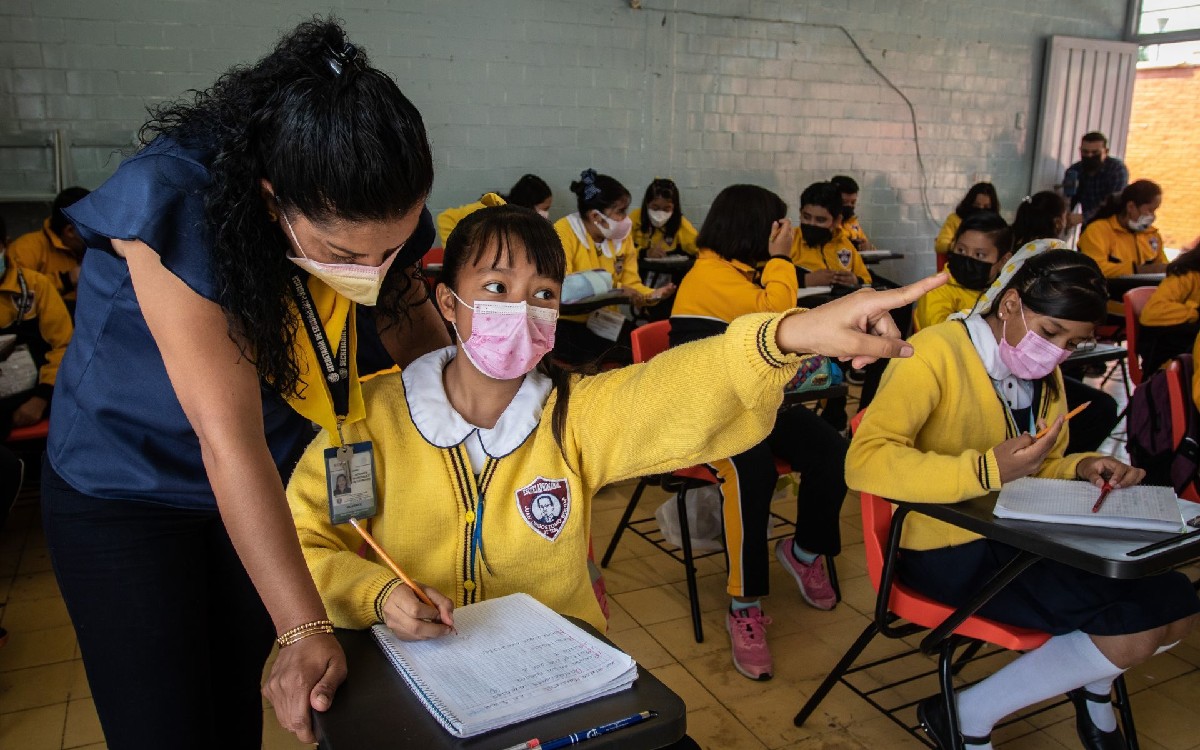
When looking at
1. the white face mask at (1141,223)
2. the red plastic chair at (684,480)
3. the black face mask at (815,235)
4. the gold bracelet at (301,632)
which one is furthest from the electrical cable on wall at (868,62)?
the gold bracelet at (301,632)

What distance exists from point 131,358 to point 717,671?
1888mm

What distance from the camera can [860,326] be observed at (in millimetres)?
936

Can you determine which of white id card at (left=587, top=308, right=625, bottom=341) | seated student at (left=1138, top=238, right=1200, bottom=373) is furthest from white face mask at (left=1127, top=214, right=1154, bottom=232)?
white id card at (left=587, top=308, right=625, bottom=341)

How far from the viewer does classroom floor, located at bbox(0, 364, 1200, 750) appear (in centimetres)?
225

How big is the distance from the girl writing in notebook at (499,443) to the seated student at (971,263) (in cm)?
270

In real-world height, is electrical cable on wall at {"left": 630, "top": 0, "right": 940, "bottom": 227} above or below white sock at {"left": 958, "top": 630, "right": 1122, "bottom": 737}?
above

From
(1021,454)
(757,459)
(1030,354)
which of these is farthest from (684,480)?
(1021,454)

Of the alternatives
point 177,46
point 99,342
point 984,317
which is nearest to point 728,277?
point 984,317

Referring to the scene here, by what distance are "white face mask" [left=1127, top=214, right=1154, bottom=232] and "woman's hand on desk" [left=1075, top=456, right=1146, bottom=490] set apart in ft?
15.2

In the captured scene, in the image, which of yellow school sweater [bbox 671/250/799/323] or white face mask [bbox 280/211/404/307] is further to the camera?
yellow school sweater [bbox 671/250/799/323]

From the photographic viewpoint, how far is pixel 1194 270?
411 centimetres

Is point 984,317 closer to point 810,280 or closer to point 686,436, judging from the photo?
point 686,436

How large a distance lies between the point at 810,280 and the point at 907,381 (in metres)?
3.32

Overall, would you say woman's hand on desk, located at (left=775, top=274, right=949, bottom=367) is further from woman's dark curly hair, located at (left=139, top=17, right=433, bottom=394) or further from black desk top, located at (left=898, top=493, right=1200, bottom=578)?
black desk top, located at (left=898, top=493, right=1200, bottom=578)
